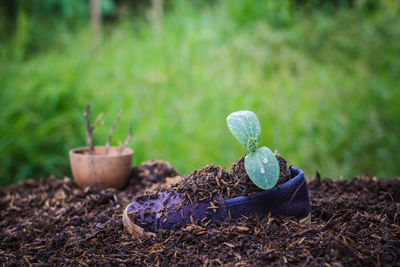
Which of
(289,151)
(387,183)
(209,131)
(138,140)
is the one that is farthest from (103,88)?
(387,183)

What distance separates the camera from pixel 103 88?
401 centimetres

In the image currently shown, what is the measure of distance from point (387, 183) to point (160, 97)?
2.73 m

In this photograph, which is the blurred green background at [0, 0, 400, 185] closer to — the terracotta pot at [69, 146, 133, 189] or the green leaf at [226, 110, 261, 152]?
the terracotta pot at [69, 146, 133, 189]

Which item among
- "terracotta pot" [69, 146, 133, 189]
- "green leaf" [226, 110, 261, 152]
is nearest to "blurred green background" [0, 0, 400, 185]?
"terracotta pot" [69, 146, 133, 189]

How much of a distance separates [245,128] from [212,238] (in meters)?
0.41

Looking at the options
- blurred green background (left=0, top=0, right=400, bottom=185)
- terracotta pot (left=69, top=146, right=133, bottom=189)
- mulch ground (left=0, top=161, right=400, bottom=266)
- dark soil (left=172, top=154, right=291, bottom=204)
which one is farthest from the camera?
blurred green background (left=0, top=0, right=400, bottom=185)

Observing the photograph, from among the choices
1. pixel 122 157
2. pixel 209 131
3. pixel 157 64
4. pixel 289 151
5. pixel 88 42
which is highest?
pixel 88 42

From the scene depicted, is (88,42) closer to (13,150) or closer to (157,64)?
(157,64)

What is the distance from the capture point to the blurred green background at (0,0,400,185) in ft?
10.6

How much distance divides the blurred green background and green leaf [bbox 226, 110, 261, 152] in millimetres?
1997

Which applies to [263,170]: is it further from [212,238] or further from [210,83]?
[210,83]

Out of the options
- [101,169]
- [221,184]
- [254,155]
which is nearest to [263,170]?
[254,155]

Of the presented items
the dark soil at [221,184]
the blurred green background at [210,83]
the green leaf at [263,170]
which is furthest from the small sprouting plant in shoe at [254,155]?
the blurred green background at [210,83]

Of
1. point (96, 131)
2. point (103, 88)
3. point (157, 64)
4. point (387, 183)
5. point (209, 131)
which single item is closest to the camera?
point (387, 183)
